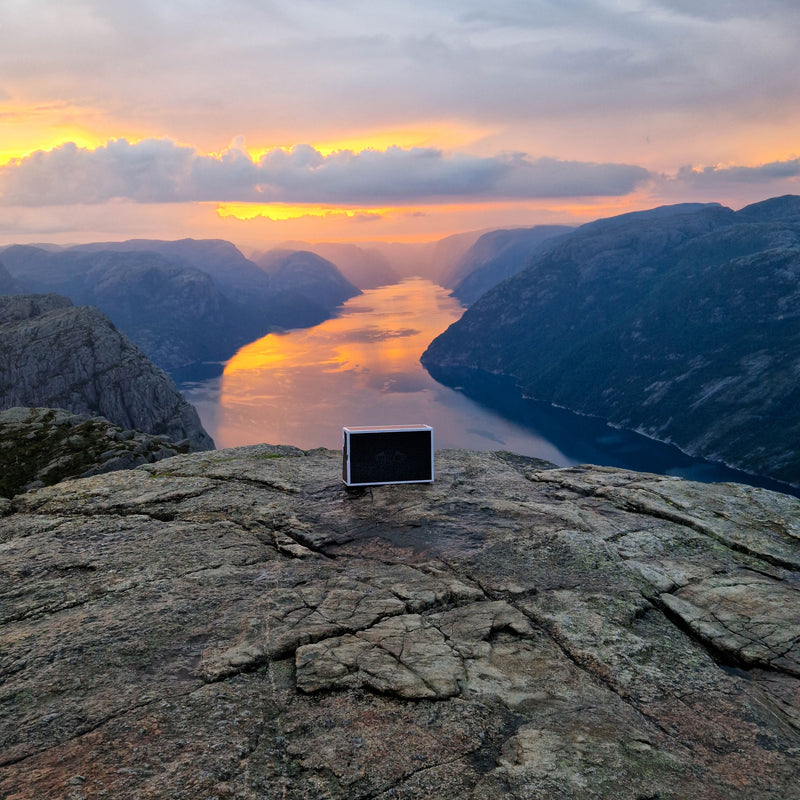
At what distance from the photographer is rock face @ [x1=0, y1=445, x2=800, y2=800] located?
9.22 metres

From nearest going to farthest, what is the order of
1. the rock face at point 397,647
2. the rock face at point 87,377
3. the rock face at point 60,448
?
the rock face at point 397,647 < the rock face at point 60,448 < the rock face at point 87,377

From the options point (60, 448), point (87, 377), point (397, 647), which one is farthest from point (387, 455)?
point (87, 377)

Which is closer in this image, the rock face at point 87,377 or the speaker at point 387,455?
the speaker at point 387,455

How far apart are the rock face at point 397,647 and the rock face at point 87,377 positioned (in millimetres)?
127270

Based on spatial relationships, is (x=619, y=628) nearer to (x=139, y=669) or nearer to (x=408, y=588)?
(x=408, y=588)

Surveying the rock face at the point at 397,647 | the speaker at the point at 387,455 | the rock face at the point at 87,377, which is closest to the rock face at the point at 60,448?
the rock face at the point at 397,647

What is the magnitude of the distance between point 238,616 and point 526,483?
1394cm

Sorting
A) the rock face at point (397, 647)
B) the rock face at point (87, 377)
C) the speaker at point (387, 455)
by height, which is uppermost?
the speaker at point (387, 455)

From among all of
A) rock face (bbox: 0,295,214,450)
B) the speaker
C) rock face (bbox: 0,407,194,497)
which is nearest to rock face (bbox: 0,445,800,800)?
the speaker

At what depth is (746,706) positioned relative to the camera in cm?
1124

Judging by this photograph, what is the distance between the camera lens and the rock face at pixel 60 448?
50.6m

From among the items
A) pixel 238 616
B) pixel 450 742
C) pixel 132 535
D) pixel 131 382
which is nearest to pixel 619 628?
pixel 450 742

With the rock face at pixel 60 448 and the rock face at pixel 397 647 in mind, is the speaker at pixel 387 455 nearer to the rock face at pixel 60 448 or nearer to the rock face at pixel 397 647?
the rock face at pixel 397 647

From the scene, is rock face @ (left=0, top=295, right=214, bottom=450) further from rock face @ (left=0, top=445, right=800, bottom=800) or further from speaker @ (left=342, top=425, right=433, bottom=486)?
rock face @ (left=0, top=445, right=800, bottom=800)
